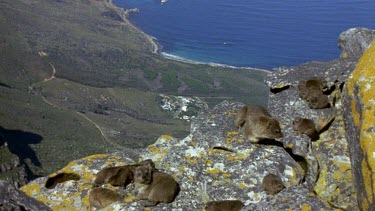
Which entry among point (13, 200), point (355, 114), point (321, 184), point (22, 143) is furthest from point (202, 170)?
point (22, 143)

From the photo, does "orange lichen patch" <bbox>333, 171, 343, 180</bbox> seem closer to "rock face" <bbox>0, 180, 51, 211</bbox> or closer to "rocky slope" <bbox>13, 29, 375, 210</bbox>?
"rocky slope" <bbox>13, 29, 375, 210</bbox>

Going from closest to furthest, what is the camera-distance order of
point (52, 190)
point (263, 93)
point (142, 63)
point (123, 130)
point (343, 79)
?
1. point (52, 190)
2. point (343, 79)
3. point (123, 130)
4. point (263, 93)
5. point (142, 63)

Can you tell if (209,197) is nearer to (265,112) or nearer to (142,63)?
(265,112)

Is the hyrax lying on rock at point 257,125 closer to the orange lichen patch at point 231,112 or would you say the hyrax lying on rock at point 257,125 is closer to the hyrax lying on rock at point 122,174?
the orange lichen patch at point 231,112

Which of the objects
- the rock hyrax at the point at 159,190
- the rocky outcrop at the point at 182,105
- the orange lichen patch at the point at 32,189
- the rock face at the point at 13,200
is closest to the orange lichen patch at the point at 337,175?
the rock hyrax at the point at 159,190

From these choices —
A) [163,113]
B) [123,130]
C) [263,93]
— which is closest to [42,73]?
[163,113]

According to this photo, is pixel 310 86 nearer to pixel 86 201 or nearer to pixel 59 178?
pixel 86 201
